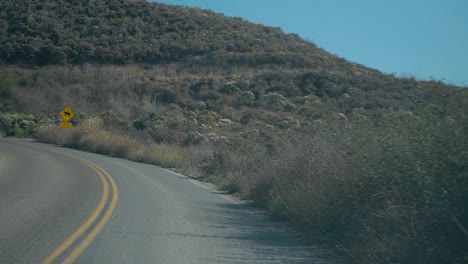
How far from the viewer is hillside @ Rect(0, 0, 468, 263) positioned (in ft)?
27.2

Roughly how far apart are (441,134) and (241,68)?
5229 cm

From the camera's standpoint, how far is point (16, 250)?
28.2 feet

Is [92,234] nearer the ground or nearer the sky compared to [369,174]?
nearer the ground

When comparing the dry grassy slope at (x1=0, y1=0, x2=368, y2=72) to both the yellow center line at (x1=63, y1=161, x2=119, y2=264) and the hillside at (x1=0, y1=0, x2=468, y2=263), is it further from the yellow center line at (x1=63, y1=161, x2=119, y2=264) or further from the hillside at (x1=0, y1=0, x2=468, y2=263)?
the yellow center line at (x1=63, y1=161, x2=119, y2=264)

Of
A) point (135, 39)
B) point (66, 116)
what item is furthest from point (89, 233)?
point (135, 39)

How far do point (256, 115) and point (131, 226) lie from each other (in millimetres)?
34678

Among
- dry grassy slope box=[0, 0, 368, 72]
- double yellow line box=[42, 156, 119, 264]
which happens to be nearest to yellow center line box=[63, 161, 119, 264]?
double yellow line box=[42, 156, 119, 264]

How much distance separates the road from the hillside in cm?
110

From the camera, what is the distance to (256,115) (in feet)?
149

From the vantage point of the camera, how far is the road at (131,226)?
879cm

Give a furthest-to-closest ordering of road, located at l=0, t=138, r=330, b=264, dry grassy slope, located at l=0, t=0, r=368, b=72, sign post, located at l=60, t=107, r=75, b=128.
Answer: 1. dry grassy slope, located at l=0, t=0, r=368, b=72
2. sign post, located at l=60, t=107, r=75, b=128
3. road, located at l=0, t=138, r=330, b=264

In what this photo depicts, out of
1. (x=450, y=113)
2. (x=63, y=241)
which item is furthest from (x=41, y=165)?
(x=450, y=113)

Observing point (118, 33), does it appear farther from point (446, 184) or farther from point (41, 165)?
point (446, 184)

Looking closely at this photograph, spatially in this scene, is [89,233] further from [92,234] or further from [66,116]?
[66,116]
